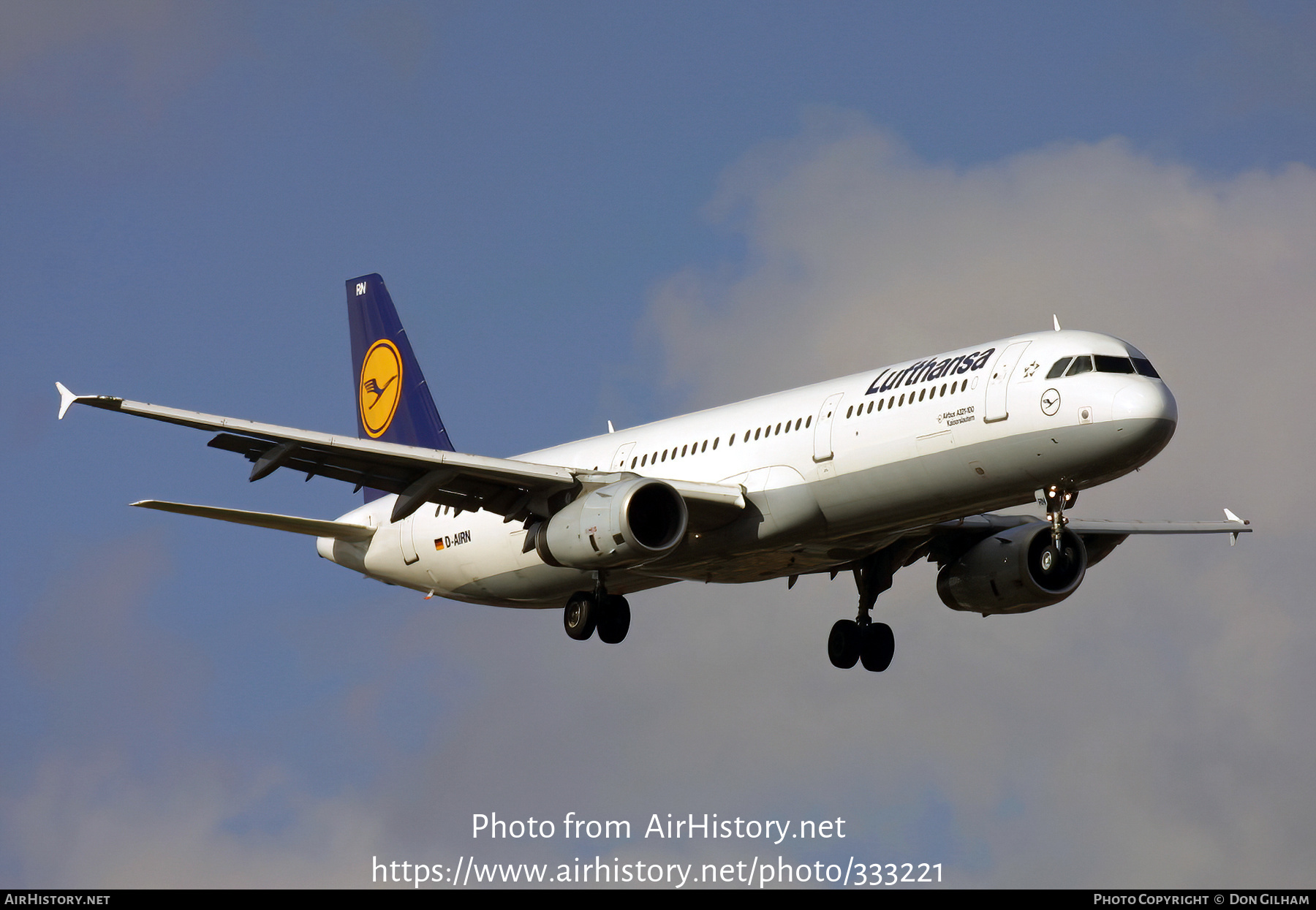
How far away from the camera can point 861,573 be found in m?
44.8

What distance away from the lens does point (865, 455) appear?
120 ft

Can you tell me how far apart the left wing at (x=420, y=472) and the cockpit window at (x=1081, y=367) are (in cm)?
756

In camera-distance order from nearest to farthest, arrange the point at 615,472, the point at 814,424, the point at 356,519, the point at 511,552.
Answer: the point at 814,424
the point at 615,472
the point at 511,552
the point at 356,519

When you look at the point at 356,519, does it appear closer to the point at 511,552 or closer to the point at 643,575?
the point at 511,552

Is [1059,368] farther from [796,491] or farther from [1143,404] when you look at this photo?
[796,491]

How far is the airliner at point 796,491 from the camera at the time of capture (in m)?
34.9

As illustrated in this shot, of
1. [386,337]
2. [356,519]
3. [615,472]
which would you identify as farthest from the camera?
[386,337]

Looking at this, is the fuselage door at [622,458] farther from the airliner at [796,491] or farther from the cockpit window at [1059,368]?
the cockpit window at [1059,368]

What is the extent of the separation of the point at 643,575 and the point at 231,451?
990 centimetres

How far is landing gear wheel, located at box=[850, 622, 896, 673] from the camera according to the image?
45250mm

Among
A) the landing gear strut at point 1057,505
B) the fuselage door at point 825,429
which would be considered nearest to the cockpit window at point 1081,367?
the landing gear strut at point 1057,505

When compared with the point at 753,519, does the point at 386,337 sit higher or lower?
higher

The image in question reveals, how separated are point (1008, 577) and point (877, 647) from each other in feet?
13.9

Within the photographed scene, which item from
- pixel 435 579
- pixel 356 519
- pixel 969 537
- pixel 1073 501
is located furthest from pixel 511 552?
pixel 1073 501
